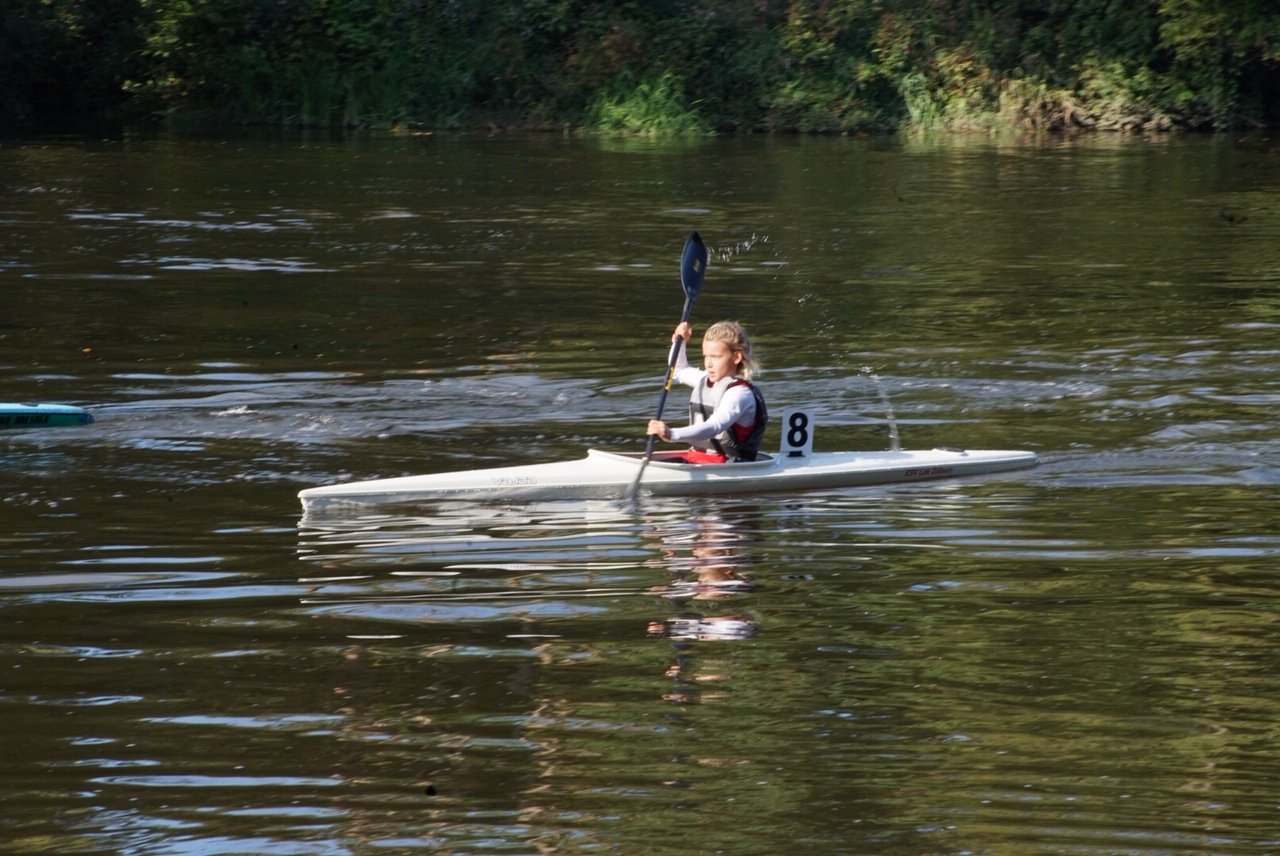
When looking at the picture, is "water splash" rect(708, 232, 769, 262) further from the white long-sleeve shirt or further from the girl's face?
the white long-sleeve shirt

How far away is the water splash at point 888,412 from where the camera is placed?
9852 mm

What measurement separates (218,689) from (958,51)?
27960mm

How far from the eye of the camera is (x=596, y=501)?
8.62m

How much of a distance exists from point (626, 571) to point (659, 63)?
2661 centimetres

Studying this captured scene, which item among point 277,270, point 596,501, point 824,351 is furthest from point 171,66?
point 596,501

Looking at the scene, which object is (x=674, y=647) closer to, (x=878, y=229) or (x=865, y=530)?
(x=865, y=530)

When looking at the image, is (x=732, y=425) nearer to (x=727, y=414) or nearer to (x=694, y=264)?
(x=727, y=414)

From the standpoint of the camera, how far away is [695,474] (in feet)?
29.3

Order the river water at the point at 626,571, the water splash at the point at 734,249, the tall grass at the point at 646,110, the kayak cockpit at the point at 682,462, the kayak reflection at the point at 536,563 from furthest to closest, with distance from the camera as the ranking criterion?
the tall grass at the point at 646,110 < the water splash at the point at 734,249 < the kayak cockpit at the point at 682,462 < the kayak reflection at the point at 536,563 < the river water at the point at 626,571

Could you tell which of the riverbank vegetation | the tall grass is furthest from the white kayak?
the tall grass

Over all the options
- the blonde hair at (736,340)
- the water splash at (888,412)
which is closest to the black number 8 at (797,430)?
the blonde hair at (736,340)

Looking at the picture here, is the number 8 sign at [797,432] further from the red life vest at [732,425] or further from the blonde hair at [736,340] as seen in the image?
the blonde hair at [736,340]

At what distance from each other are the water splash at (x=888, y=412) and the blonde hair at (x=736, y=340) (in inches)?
37.3

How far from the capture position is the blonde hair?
895cm
